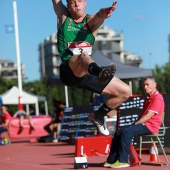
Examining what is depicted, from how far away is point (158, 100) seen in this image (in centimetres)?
1091

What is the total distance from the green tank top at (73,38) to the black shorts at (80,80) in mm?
144

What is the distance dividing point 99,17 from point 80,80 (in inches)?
31.3

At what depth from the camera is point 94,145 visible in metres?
13.3

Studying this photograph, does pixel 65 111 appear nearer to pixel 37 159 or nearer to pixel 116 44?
pixel 37 159

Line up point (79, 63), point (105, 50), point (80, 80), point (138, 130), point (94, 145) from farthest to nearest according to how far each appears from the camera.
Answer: point (105, 50) < point (94, 145) < point (138, 130) < point (80, 80) < point (79, 63)

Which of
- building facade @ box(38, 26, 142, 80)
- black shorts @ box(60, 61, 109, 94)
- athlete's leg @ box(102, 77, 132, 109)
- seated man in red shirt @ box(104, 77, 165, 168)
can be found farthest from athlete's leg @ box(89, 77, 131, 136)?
building facade @ box(38, 26, 142, 80)

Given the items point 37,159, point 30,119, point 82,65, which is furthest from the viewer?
point 30,119

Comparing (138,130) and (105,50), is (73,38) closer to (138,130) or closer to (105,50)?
(138,130)

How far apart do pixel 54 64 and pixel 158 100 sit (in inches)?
5693

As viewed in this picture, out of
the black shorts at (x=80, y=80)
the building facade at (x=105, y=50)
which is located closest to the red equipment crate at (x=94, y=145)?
the black shorts at (x=80, y=80)

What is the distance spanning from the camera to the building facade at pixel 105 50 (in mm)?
143250

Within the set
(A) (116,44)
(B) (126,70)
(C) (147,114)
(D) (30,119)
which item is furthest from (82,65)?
(A) (116,44)

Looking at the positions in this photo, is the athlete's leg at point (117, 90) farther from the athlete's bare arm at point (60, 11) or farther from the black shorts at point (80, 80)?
the athlete's bare arm at point (60, 11)

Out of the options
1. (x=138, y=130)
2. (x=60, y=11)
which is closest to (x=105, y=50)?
(x=138, y=130)
